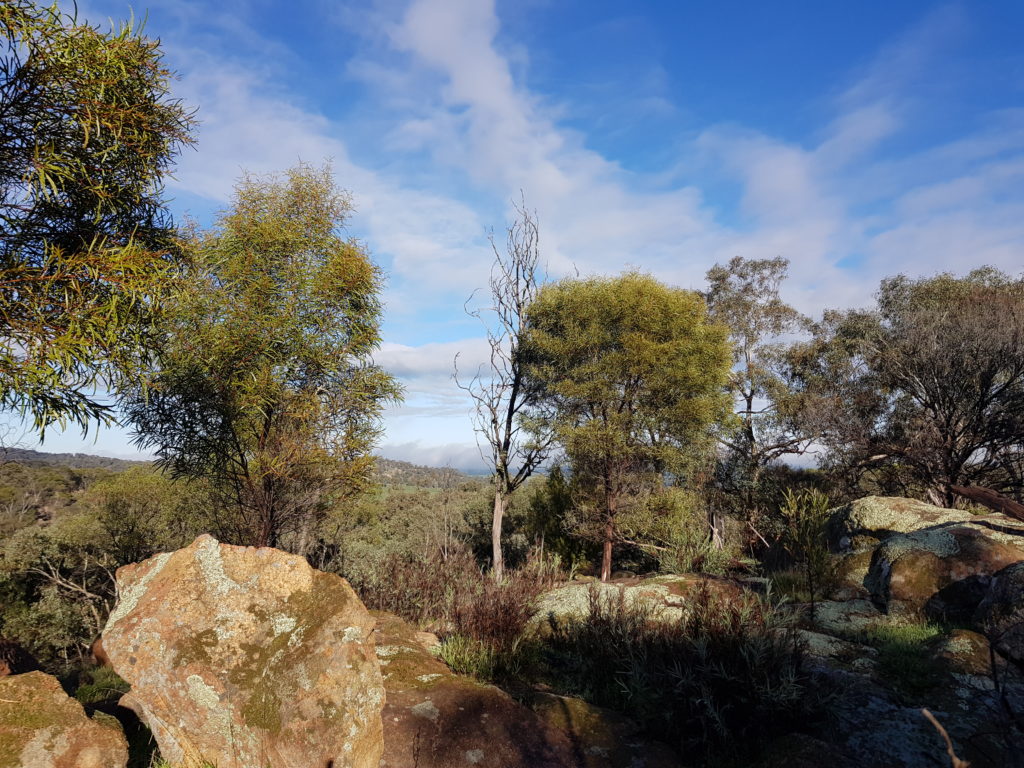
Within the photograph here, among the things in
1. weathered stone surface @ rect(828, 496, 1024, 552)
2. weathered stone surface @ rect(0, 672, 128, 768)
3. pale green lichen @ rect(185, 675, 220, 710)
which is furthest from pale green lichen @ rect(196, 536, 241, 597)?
weathered stone surface @ rect(828, 496, 1024, 552)

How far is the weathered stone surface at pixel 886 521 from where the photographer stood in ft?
29.2

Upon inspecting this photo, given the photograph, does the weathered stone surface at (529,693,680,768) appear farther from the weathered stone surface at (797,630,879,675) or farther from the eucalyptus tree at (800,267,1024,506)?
the eucalyptus tree at (800,267,1024,506)

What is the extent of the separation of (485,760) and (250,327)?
716 cm

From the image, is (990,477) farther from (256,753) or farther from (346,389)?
(256,753)

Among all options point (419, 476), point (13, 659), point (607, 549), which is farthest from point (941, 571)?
point (419, 476)

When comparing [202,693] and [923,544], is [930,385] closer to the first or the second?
[923,544]

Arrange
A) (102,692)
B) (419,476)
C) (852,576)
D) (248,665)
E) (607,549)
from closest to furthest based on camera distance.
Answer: (248,665), (102,692), (852,576), (607,549), (419,476)

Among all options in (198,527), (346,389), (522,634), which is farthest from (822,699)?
(198,527)

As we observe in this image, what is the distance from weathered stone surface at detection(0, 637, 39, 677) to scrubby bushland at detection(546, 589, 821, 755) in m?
4.91

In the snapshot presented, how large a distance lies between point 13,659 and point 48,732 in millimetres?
2103

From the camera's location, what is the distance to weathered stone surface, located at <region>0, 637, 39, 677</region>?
472 cm

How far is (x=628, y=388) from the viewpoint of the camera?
15.1 meters

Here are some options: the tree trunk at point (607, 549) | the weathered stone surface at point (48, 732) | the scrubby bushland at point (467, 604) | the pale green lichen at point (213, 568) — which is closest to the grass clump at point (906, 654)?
the scrubby bushland at point (467, 604)

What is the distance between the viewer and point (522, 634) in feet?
21.0
